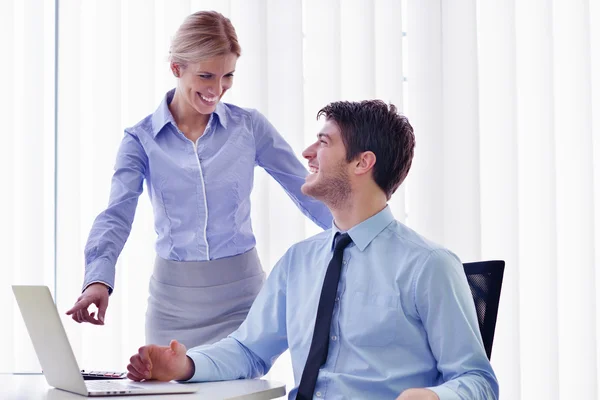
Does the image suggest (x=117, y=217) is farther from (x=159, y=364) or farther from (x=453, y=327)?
(x=453, y=327)

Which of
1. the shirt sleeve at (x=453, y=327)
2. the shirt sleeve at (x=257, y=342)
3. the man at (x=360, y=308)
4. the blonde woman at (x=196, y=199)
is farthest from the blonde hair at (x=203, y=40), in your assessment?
the shirt sleeve at (x=453, y=327)

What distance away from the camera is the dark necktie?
1566 mm

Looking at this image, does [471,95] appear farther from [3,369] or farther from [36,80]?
[3,369]

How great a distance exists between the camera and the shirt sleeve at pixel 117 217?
2029 millimetres

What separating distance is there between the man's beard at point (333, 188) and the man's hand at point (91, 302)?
61cm

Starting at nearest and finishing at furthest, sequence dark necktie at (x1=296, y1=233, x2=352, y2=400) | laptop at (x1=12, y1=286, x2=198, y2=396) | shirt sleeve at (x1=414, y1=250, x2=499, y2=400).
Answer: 1. laptop at (x1=12, y1=286, x2=198, y2=396)
2. shirt sleeve at (x1=414, y1=250, x2=499, y2=400)
3. dark necktie at (x1=296, y1=233, x2=352, y2=400)

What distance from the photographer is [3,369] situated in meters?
2.74

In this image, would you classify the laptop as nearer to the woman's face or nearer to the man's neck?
the man's neck

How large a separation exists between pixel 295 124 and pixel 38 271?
3.54 ft

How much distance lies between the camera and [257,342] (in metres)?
1.71

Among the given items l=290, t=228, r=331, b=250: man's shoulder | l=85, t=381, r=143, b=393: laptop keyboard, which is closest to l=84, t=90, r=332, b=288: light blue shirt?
l=290, t=228, r=331, b=250: man's shoulder

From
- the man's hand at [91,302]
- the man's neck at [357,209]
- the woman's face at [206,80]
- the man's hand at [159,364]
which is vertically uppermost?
the woman's face at [206,80]

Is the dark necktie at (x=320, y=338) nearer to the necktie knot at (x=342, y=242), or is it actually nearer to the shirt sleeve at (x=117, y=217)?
the necktie knot at (x=342, y=242)

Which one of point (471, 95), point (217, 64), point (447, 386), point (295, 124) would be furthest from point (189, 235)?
point (471, 95)
